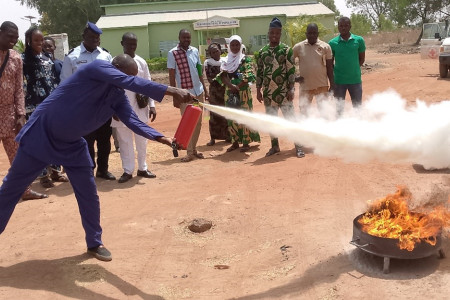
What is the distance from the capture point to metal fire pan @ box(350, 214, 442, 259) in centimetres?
393

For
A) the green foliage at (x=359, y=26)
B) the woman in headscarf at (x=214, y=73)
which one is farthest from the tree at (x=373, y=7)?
the woman in headscarf at (x=214, y=73)

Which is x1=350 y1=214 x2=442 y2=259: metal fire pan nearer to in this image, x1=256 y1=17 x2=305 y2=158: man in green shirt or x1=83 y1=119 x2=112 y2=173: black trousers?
x1=256 y1=17 x2=305 y2=158: man in green shirt

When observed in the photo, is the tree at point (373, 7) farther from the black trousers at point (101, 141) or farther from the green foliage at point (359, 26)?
the black trousers at point (101, 141)

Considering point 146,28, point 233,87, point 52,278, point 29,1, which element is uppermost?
point 29,1

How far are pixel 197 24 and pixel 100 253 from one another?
30581 millimetres

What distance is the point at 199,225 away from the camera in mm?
5320

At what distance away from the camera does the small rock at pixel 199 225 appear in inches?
210

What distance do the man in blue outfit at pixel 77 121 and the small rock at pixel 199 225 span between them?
1325 mm

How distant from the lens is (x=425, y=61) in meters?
23.0

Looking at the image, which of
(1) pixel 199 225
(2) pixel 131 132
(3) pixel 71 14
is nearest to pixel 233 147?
(2) pixel 131 132

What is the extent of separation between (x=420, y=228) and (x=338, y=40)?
4.83m

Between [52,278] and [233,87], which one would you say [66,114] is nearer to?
[52,278]

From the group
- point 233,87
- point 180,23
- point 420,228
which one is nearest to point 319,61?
point 233,87

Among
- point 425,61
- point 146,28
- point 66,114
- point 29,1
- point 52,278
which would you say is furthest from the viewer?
point 29,1
